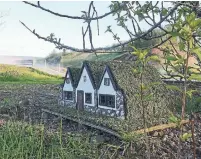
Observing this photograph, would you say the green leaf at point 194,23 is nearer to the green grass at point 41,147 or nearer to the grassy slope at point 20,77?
the green grass at point 41,147

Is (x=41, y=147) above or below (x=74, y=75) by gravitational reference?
below

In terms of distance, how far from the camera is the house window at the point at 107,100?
5398mm

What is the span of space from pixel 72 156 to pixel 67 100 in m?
3.22

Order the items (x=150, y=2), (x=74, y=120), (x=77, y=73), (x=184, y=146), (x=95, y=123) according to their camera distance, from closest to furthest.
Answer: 1. (x=150, y=2)
2. (x=184, y=146)
3. (x=95, y=123)
4. (x=74, y=120)
5. (x=77, y=73)

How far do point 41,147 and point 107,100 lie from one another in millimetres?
2214

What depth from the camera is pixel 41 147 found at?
347 cm

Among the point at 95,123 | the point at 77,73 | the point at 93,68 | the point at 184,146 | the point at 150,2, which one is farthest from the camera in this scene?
the point at 77,73

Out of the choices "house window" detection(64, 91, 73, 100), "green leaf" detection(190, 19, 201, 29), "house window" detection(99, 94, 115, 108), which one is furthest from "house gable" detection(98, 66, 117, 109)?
"green leaf" detection(190, 19, 201, 29)

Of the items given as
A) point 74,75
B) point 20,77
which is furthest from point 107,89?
point 20,77

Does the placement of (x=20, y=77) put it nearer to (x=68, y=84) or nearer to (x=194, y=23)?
(x=68, y=84)

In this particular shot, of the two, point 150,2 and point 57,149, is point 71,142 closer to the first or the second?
point 57,149

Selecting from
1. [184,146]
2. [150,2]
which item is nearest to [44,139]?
[184,146]

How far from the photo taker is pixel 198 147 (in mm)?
4410

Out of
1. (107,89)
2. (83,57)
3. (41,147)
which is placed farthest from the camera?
(83,57)
